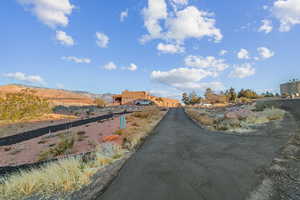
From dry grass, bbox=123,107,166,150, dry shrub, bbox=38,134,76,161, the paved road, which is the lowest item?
dry shrub, bbox=38,134,76,161

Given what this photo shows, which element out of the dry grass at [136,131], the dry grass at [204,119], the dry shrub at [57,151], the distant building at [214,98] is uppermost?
the distant building at [214,98]

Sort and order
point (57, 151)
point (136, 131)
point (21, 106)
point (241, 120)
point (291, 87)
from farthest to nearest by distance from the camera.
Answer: point (291, 87) < point (21, 106) < point (241, 120) < point (136, 131) < point (57, 151)

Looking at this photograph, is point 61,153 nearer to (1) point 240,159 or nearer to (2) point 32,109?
(1) point 240,159

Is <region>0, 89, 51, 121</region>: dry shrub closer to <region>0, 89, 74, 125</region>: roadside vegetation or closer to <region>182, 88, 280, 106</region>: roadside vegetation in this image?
<region>0, 89, 74, 125</region>: roadside vegetation

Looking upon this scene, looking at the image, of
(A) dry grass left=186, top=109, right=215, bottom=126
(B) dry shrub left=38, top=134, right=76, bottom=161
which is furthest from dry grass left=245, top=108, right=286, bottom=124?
(B) dry shrub left=38, top=134, right=76, bottom=161

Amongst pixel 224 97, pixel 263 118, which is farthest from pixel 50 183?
pixel 224 97

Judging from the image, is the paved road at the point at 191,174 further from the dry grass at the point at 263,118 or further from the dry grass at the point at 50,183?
the dry grass at the point at 263,118

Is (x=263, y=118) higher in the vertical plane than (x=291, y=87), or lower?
lower

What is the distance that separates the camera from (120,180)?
13.9ft

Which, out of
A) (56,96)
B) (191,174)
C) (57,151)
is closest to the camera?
(191,174)

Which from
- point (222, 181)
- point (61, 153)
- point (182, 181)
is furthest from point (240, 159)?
point (61, 153)

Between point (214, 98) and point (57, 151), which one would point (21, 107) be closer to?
point (57, 151)

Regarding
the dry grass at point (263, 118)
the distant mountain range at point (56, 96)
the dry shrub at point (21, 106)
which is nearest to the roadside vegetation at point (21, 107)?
the dry shrub at point (21, 106)

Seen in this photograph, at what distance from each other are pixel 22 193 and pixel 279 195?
6.16 m
